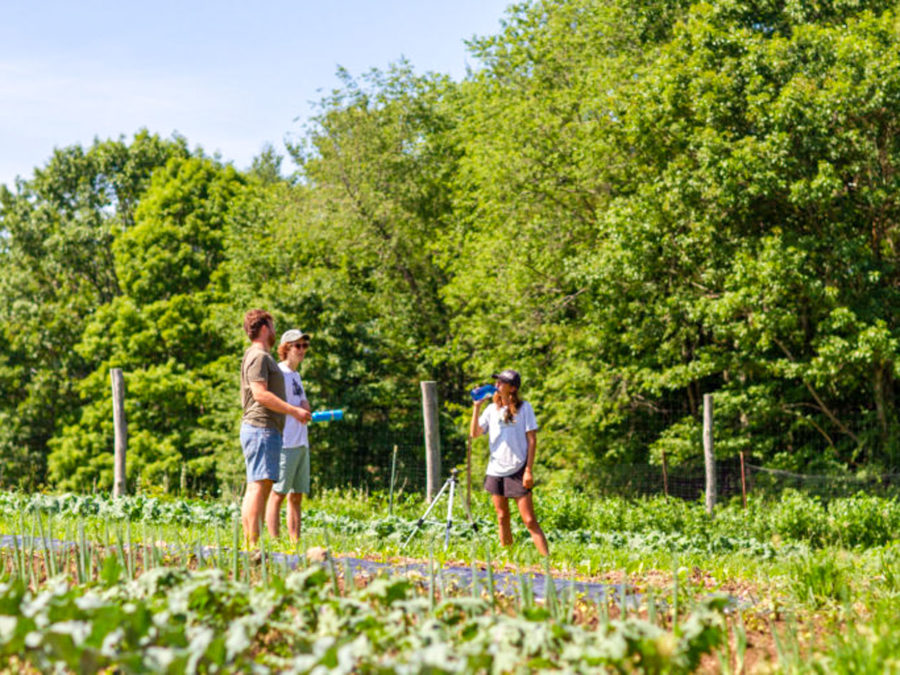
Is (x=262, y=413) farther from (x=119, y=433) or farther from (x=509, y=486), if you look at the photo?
(x=119, y=433)

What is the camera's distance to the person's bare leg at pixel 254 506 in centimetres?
576

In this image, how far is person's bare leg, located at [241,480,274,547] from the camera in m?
5.76

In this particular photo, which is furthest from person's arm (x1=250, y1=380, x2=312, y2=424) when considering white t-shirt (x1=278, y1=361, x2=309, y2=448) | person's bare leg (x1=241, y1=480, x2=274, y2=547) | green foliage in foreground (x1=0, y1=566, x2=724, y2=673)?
green foliage in foreground (x1=0, y1=566, x2=724, y2=673)

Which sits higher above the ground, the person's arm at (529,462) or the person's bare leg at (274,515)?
the person's arm at (529,462)

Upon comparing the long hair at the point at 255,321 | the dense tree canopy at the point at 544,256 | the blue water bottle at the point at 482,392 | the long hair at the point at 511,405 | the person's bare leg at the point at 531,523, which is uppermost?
the dense tree canopy at the point at 544,256

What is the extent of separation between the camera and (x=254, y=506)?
587cm

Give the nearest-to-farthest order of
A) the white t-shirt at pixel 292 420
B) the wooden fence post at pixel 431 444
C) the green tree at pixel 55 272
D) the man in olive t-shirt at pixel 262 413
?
1. the man in olive t-shirt at pixel 262 413
2. the white t-shirt at pixel 292 420
3. the wooden fence post at pixel 431 444
4. the green tree at pixel 55 272

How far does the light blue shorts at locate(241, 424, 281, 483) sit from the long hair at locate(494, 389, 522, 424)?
1573mm

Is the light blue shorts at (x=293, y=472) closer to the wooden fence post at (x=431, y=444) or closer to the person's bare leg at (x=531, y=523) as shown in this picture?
the person's bare leg at (x=531, y=523)

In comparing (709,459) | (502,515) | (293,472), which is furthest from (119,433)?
(709,459)

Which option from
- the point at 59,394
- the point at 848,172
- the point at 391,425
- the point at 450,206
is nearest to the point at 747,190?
the point at 848,172

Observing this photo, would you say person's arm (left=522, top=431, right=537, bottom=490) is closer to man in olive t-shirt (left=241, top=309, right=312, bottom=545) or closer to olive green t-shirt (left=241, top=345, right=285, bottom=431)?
man in olive t-shirt (left=241, top=309, right=312, bottom=545)

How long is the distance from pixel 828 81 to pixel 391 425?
13468 mm

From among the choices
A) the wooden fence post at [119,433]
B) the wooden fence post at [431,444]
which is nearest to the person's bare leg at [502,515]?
the wooden fence post at [431,444]
